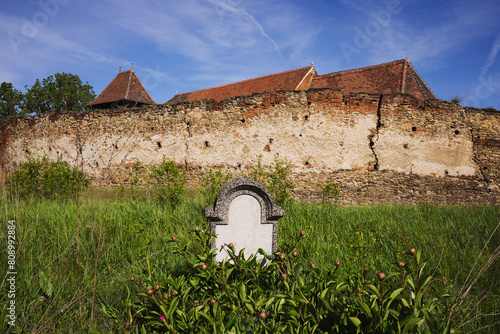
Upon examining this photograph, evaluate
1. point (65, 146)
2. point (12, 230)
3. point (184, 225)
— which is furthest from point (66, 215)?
point (65, 146)

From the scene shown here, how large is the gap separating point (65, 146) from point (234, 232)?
11.9m

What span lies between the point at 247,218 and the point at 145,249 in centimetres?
146

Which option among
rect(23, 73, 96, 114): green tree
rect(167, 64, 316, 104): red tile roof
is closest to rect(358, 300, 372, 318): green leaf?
rect(167, 64, 316, 104): red tile roof

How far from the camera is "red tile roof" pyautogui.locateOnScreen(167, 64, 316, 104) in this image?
17438 mm

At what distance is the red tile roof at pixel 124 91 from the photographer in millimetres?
20453

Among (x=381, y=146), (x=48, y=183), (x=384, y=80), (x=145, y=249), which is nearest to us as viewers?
(x=145, y=249)

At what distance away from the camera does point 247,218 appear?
3629 mm

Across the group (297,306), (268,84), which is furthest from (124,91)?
(297,306)

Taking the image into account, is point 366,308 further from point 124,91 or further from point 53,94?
point 53,94

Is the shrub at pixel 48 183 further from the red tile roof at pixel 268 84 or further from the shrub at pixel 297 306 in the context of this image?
the red tile roof at pixel 268 84

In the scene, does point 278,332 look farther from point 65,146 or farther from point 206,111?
point 65,146

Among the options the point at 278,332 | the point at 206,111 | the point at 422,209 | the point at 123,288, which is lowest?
the point at 123,288

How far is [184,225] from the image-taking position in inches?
187

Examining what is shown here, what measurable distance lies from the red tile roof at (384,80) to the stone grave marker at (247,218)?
11.7 meters
